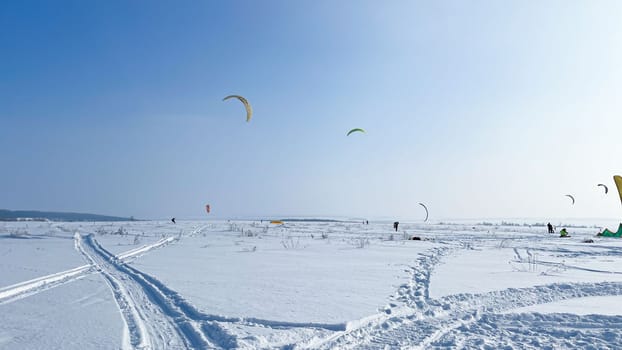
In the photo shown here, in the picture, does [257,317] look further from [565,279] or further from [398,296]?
[565,279]

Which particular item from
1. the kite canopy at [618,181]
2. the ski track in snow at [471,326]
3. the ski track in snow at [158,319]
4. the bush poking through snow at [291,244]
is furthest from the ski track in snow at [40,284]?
the kite canopy at [618,181]

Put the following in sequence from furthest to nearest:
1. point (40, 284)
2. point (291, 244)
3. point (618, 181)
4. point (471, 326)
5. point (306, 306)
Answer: point (618, 181)
point (291, 244)
point (40, 284)
point (306, 306)
point (471, 326)

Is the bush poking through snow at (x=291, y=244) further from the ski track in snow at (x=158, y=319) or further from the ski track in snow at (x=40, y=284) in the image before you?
the ski track in snow at (x=158, y=319)

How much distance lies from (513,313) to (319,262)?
4.79 metres

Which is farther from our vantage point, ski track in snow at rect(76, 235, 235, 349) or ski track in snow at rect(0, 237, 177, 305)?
ski track in snow at rect(0, 237, 177, 305)

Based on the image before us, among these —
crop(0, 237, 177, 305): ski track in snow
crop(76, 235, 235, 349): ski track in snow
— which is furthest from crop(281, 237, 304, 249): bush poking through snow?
crop(76, 235, 235, 349): ski track in snow

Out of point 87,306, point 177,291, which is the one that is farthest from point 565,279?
point 87,306

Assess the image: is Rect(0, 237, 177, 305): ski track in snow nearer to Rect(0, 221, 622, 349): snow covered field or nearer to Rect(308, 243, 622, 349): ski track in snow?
Rect(0, 221, 622, 349): snow covered field

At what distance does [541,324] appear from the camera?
3.97 metres

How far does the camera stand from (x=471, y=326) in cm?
394

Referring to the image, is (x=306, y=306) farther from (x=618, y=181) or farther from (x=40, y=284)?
(x=618, y=181)

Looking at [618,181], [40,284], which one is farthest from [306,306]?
[618,181]

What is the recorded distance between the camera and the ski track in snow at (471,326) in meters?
3.41

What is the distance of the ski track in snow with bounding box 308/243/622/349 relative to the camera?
3414mm
